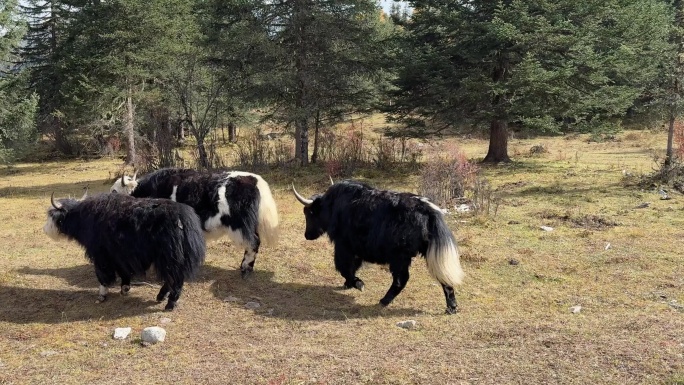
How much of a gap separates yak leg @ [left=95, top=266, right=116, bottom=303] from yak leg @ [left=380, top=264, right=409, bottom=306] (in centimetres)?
349

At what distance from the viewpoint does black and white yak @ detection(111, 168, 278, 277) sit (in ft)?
24.4

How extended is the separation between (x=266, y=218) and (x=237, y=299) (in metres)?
1.35

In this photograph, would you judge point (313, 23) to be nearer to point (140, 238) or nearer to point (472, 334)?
point (140, 238)

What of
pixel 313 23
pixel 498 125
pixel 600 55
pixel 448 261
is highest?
pixel 313 23

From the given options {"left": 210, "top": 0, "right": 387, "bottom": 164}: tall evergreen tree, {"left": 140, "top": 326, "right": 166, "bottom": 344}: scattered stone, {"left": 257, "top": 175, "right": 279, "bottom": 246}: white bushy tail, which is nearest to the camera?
{"left": 140, "top": 326, "right": 166, "bottom": 344}: scattered stone

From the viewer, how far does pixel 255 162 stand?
713 inches

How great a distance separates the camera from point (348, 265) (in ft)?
23.0

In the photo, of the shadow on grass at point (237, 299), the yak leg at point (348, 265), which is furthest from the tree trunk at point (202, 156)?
the yak leg at point (348, 265)

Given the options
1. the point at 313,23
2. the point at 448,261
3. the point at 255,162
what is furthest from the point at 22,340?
the point at 313,23

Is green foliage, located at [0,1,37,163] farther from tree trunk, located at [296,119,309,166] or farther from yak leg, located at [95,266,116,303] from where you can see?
yak leg, located at [95,266,116,303]

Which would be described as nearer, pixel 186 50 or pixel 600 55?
pixel 600 55

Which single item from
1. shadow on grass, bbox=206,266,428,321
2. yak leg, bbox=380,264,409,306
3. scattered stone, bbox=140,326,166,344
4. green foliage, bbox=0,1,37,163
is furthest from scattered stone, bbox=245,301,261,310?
green foliage, bbox=0,1,37,163

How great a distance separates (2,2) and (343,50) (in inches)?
444

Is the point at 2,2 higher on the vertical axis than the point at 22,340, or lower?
higher
